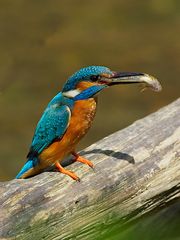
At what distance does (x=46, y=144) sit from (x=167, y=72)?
3968 millimetres

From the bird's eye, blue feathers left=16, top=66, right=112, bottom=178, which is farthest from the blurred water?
the bird's eye

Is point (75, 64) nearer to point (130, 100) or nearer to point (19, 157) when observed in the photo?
point (130, 100)

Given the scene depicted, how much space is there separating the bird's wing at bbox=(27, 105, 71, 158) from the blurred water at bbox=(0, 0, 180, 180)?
2.37m

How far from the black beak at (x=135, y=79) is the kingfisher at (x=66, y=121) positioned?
0.20 feet

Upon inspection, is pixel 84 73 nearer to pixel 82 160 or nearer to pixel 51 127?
pixel 51 127

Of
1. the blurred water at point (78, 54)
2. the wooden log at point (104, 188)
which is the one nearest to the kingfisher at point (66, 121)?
the wooden log at point (104, 188)

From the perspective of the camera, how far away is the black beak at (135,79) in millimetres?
3334

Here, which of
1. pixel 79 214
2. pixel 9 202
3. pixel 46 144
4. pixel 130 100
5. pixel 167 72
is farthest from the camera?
pixel 167 72

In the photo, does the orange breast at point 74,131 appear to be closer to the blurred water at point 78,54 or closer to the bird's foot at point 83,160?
the bird's foot at point 83,160

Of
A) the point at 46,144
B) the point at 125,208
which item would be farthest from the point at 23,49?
the point at 125,208

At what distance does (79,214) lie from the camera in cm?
308

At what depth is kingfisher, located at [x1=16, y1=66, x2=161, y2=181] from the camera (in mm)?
3619

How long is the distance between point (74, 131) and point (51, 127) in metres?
0.11

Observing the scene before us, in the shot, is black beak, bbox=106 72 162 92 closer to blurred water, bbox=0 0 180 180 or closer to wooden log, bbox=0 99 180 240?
wooden log, bbox=0 99 180 240
